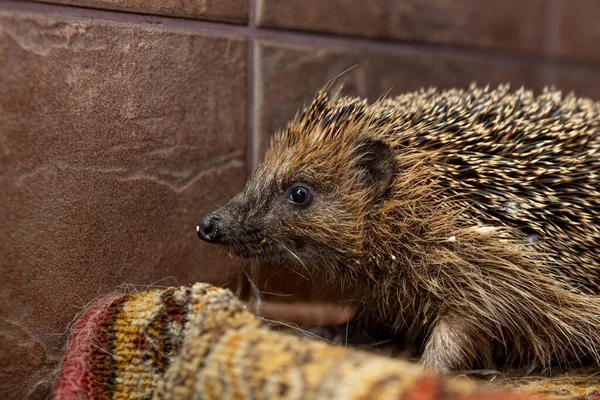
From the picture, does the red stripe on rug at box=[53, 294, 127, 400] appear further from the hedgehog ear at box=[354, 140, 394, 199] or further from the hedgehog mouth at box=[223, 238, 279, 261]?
the hedgehog ear at box=[354, 140, 394, 199]

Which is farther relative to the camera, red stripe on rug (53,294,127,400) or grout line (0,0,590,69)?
grout line (0,0,590,69)

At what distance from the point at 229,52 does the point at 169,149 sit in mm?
523

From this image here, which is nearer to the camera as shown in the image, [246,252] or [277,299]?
[246,252]

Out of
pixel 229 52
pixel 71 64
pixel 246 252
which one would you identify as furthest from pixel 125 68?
pixel 246 252

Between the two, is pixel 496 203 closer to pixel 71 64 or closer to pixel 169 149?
pixel 169 149

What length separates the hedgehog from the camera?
244 centimetres

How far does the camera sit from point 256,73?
2986mm

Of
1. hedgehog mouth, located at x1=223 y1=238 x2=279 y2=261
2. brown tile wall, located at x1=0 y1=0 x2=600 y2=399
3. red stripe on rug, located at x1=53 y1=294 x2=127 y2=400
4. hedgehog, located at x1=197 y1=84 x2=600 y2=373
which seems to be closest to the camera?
red stripe on rug, located at x1=53 y1=294 x2=127 y2=400

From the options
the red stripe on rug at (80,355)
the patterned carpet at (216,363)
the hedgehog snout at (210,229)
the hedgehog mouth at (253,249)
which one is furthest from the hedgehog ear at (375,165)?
the red stripe on rug at (80,355)

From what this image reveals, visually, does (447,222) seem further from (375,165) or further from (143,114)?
(143,114)

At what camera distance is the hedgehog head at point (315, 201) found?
8.29 feet

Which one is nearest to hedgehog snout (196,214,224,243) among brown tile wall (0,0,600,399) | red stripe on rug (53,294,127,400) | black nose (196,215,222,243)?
black nose (196,215,222,243)

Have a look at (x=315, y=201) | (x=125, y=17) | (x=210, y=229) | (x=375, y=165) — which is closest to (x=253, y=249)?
(x=210, y=229)

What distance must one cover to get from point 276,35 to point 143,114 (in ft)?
2.67
